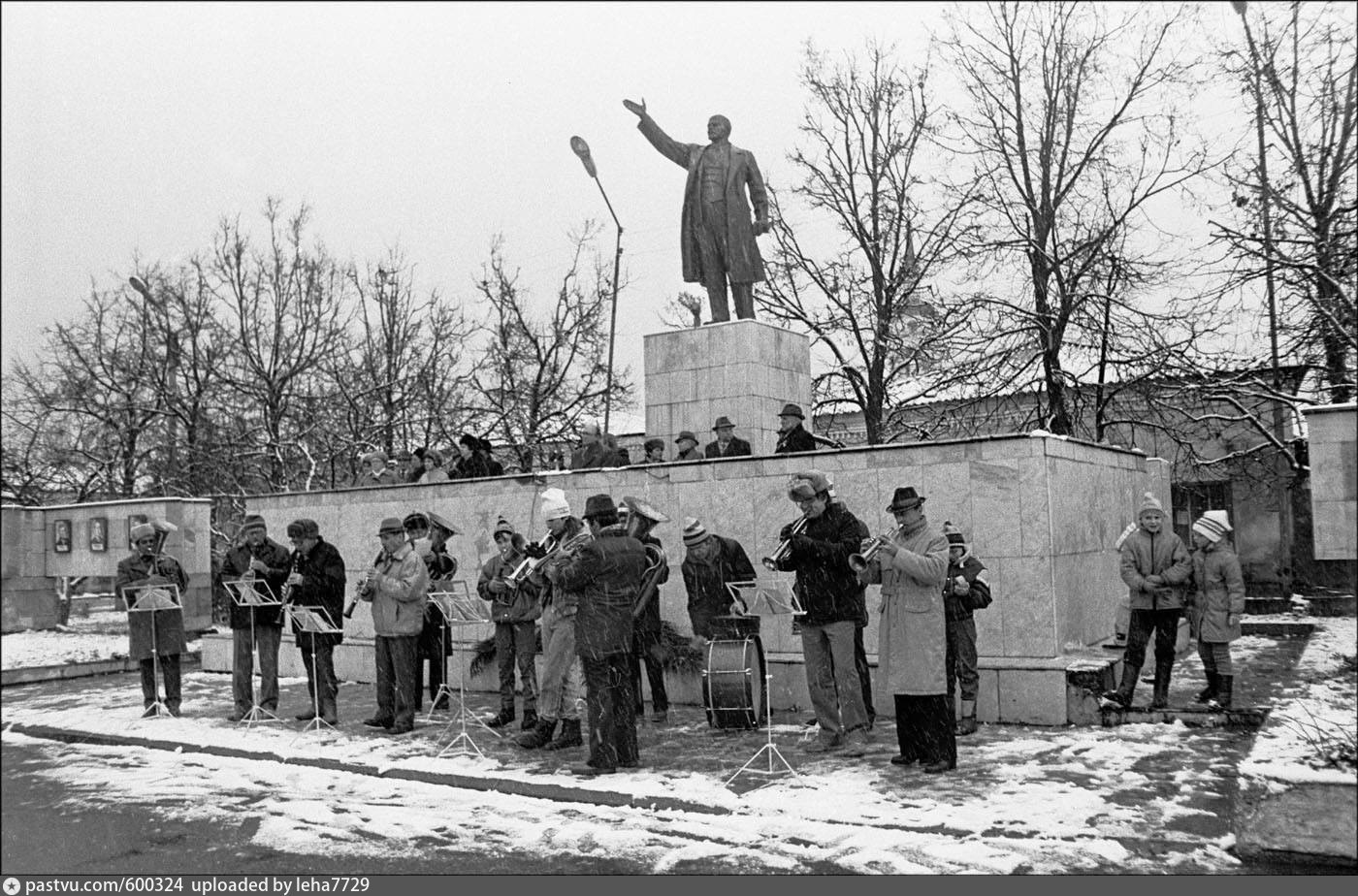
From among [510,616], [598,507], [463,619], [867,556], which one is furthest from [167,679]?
[867,556]

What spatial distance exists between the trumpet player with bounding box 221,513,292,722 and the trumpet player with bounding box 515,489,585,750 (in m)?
2.97

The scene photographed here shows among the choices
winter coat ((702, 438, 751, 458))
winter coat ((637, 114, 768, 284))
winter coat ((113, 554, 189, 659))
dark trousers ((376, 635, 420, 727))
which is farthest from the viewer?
winter coat ((637, 114, 768, 284))

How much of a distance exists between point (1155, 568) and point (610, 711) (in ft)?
14.6

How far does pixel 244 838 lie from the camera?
6.44 m

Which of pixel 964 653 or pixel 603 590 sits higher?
pixel 603 590

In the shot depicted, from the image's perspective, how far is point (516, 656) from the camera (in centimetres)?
1005

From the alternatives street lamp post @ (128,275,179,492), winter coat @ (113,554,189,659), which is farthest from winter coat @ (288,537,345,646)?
street lamp post @ (128,275,179,492)

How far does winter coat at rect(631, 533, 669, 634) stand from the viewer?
30.3 feet

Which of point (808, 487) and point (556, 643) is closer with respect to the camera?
point (808, 487)

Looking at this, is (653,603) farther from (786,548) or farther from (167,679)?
(167,679)

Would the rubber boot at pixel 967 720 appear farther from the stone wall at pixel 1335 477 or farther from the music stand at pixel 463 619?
the music stand at pixel 463 619

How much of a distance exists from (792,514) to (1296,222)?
7211mm

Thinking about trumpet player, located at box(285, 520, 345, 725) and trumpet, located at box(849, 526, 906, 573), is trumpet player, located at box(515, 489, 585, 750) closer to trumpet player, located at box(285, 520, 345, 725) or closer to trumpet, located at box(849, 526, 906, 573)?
trumpet, located at box(849, 526, 906, 573)

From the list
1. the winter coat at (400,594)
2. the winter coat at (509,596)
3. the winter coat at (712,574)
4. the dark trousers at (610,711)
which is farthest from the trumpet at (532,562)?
the winter coat at (712,574)
